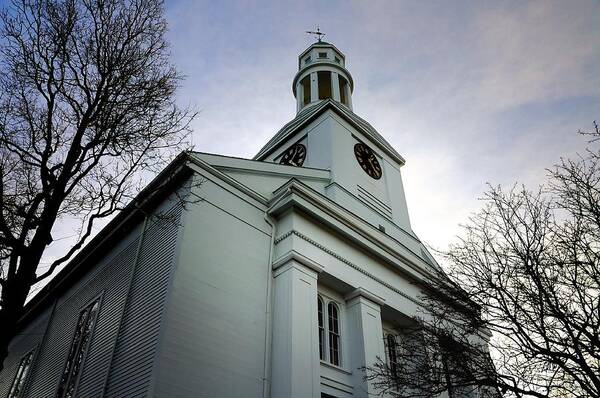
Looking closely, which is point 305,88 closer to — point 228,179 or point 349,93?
point 349,93

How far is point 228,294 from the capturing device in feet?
35.7

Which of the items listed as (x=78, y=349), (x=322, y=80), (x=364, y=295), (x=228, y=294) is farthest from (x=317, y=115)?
(x=78, y=349)

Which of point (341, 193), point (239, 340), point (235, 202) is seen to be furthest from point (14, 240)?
point (341, 193)

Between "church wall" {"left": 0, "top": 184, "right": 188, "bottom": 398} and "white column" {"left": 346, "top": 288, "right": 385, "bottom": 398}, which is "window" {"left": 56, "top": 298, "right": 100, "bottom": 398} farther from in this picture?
"white column" {"left": 346, "top": 288, "right": 385, "bottom": 398}

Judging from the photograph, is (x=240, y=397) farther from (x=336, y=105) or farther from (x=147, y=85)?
(x=336, y=105)

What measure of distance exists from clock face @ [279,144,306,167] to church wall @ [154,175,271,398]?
25.7 ft

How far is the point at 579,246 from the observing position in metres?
7.91

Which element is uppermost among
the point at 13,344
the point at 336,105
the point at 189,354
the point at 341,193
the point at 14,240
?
the point at 336,105

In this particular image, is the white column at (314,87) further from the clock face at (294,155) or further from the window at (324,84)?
the clock face at (294,155)

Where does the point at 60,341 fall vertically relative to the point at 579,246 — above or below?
above

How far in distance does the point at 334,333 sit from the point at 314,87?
16921 millimetres

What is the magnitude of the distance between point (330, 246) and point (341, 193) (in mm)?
3890

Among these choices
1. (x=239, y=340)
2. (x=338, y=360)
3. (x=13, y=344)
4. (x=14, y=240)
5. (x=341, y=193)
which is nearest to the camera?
(x=14, y=240)

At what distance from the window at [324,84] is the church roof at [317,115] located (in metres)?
Result: 5.29
